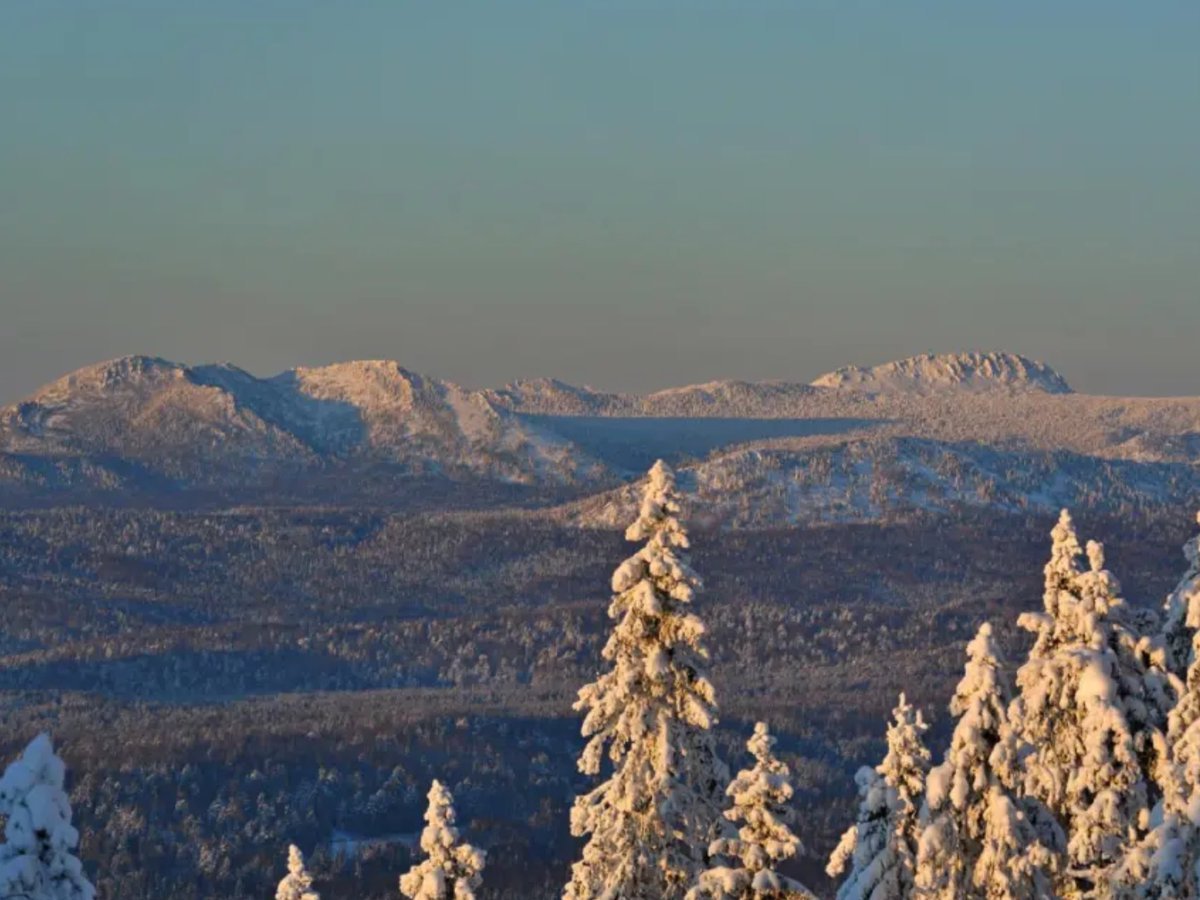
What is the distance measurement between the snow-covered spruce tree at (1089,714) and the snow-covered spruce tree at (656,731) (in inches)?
275

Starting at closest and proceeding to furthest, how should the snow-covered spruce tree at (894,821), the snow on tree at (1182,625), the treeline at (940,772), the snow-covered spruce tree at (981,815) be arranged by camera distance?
the treeline at (940,772) → the snow-covered spruce tree at (981,815) → the snow-covered spruce tree at (894,821) → the snow on tree at (1182,625)

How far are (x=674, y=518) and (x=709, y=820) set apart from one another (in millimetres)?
6250

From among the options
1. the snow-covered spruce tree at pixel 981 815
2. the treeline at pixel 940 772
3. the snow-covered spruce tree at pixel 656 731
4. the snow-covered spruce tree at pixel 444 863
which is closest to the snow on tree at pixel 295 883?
the treeline at pixel 940 772

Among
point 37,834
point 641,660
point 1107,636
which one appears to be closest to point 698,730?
point 641,660

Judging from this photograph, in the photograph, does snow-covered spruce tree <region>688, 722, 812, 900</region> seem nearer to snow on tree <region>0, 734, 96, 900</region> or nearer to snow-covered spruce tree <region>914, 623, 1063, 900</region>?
snow-covered spruce tree <region>914, 623, 1063, 900</region>

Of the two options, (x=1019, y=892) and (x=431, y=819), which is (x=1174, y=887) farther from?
(x=431, y=819)

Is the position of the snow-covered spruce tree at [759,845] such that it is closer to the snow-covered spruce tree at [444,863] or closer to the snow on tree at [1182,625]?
the snow-covered spruce tree at [444,863]

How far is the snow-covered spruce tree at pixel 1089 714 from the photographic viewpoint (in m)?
37.9

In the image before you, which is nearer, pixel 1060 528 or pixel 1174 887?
pixel 1174 887

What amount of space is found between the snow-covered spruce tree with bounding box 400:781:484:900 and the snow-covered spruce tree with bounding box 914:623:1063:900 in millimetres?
10327

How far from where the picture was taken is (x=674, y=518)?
36.2m

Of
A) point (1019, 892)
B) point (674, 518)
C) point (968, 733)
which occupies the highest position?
point (674, 518)

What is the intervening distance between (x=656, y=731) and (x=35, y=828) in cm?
1301

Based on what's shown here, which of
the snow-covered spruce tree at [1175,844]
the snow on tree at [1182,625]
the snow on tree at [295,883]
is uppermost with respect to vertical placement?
Answer: the snow on tree at [1182,625]
